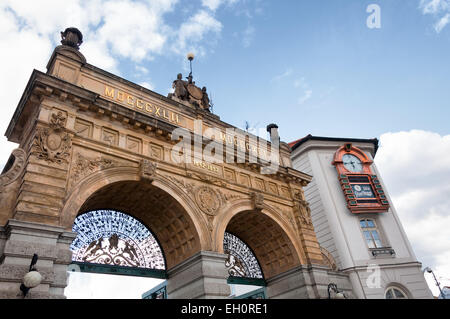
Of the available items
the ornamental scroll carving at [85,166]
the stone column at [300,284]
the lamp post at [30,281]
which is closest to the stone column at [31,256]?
the lamp post at [30,281]

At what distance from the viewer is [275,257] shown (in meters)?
15.5

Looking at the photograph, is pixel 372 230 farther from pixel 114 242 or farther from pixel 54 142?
pixel 54 142

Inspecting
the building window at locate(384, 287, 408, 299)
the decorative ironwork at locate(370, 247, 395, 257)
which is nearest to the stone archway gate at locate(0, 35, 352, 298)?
the decorative ironwork at locate(370, 247, 395, 257)

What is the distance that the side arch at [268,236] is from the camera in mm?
14641

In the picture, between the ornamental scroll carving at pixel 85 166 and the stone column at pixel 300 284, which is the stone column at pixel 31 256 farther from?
the stone column at pixel 300 284

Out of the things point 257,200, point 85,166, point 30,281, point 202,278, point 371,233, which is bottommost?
point 30,281

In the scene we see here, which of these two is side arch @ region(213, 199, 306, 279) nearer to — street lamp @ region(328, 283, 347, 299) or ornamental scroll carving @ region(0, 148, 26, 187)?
street lamp @ region(328, 283, 347, 299)

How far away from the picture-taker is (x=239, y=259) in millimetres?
15547

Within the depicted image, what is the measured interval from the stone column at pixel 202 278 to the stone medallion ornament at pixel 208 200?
1.66m

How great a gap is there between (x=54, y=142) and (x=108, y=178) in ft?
6.21

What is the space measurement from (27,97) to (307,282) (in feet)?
41.1

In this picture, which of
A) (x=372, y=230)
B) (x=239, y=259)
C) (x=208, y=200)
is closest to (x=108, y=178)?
(x=208, y=200)
